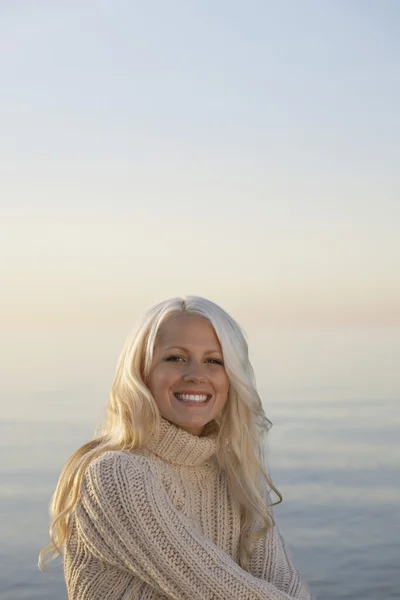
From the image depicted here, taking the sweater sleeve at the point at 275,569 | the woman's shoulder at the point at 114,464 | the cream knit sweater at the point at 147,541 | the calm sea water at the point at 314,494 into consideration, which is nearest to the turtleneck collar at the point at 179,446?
the cream knit sweater at the point at 147,541

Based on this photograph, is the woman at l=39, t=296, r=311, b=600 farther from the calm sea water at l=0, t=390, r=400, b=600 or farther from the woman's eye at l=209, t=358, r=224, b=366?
the calm sea water at l=0, t=390, r=400, b=600

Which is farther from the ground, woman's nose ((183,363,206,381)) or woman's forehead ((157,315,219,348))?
woman's forehead ((157,315,219,348))

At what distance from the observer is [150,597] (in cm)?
266

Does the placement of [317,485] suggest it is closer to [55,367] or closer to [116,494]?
[116,494]

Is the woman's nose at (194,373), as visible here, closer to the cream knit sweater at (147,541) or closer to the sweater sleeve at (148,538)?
the cream knit sweater at (147,541)

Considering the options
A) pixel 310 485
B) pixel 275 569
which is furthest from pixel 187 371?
pixel 310 485

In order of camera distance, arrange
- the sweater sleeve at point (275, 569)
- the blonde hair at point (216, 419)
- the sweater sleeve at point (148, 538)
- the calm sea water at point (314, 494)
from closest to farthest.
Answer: the sweater sleeve at point (148, 538) → the blonde hair at point (216, 419) → the sweater sleeve at point (275, 569) → the calm sea water at point (314, 494)

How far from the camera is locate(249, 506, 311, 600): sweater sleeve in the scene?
9.42ft

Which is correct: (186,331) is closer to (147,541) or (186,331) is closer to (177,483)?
(177,483)

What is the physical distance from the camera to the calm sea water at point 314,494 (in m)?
6.58

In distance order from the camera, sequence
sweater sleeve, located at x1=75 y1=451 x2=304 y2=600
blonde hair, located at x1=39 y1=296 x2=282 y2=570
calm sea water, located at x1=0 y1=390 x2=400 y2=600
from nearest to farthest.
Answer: sweater sleeve, located at x1=75 y1=451 x2=304 y2=600, blonde hair, located at x1=39 y1=296 x2=282 y2=570, calm sea water, located at x1=0 y1=390 x2=400 y2=600

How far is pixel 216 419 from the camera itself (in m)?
2.98

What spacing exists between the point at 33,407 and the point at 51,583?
22.5ft

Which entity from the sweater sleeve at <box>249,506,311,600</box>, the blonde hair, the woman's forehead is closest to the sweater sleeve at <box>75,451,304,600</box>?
the blonde hair
